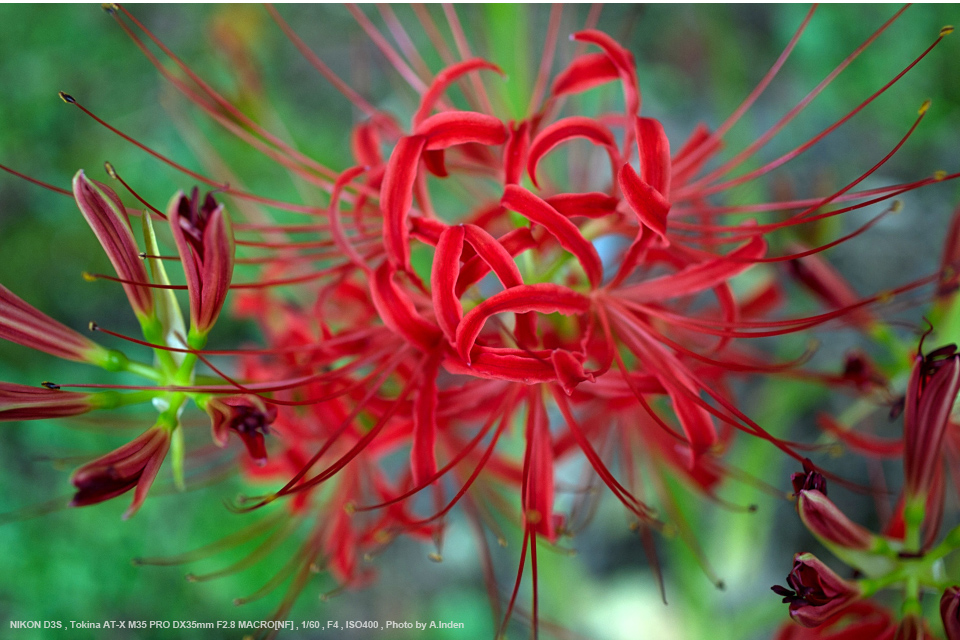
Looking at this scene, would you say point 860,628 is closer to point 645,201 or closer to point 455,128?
point 645,201

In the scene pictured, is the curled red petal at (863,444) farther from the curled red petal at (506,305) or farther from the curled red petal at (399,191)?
the curled red petal at (399,191)

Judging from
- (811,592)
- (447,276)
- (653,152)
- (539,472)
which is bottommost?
(811,592)

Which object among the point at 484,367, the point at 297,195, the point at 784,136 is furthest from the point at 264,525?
the point at 784,136

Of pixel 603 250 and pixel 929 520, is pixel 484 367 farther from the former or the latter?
pixel 603 250

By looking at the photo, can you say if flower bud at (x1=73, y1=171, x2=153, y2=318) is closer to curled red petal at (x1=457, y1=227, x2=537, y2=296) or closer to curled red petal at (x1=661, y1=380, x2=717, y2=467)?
curled red petal at (x1=457, y1=227, x2=537, y2=296)

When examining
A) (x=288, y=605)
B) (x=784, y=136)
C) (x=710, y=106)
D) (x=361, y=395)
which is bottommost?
(x=288, y=605)


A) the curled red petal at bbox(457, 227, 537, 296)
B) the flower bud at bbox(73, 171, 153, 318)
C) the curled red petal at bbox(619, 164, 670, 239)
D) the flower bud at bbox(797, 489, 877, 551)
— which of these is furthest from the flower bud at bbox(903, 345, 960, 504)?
the flower bud at bbox(73, 171, 153, 318)

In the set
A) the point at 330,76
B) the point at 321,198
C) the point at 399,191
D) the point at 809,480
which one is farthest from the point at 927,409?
the point at 321,198
